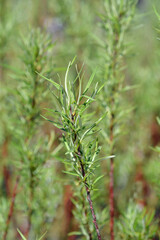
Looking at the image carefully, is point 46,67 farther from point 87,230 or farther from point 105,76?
point 87,230

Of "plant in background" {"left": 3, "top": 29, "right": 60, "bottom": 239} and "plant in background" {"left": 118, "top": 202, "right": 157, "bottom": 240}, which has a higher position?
"plant in background" {"left": 3, "top": 29, "right": 60, "bottom": 239}

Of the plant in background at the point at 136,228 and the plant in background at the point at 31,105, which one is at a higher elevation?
the plant in background at the point at 31,105

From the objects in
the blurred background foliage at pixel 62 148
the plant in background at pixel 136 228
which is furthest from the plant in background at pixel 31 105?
the plant in background at pixel 136 228

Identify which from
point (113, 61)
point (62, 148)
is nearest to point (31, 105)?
point (113, 61)

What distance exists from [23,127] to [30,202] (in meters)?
0.12

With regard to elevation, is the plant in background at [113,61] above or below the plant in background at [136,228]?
above

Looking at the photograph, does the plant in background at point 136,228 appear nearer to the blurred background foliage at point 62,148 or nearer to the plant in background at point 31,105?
the blurred background foliage at point 62,148

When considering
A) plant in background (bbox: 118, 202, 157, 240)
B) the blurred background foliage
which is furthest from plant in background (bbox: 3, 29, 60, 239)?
plant in background (bbox: 118, 202, 157, 240)

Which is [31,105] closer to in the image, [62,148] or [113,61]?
[113,61]

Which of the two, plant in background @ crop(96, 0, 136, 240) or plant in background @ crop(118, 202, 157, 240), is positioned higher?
plant in background @ crop(96, 0, 136, 240)

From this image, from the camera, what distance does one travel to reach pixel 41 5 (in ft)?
6.54

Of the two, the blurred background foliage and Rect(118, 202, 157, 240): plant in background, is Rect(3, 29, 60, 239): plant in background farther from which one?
Rect(118, 202, 157, 240): plant in background

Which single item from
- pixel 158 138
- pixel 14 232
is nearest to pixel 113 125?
pixel 14 232

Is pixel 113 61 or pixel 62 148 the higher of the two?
pixel 113 61
